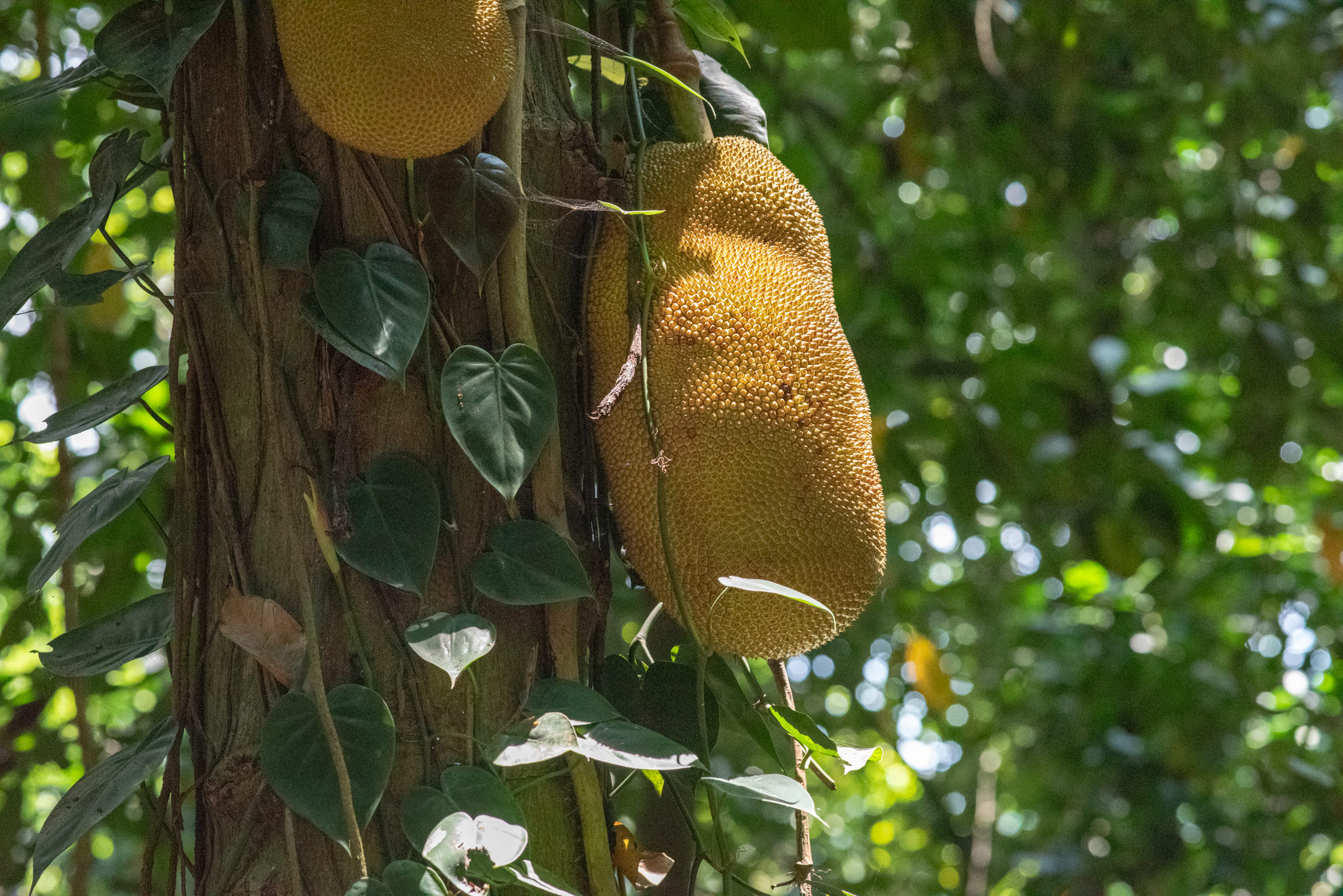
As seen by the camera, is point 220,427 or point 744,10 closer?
point 220,427

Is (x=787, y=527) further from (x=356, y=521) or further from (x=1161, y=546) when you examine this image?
(x=1161, y=546)

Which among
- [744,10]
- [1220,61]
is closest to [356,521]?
[744,10]

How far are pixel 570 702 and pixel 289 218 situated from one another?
0.81 feet

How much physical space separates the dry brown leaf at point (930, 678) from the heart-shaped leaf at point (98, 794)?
51.1 inches

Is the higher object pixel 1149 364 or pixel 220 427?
pixel 220 427

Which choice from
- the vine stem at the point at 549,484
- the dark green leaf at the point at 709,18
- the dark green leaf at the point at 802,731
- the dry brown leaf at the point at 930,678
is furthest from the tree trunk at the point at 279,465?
the dry brown leaf at the point at 930,678

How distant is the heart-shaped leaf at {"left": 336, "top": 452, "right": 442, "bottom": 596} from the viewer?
475 millimetres

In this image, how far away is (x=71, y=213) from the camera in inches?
22.3

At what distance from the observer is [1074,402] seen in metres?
1.72

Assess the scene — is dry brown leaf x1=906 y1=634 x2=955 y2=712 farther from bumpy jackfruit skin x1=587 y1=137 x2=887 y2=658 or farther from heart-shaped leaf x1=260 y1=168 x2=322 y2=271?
heart-shaped leaf x1=260 y1=168 x2=322 y2=271

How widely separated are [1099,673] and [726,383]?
1.77m

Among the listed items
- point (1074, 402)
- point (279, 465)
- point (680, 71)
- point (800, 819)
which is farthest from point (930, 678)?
point (279, 465)

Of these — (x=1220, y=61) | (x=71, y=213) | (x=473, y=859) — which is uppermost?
(x=71, y=213)

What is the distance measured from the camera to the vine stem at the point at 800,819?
55 cm
